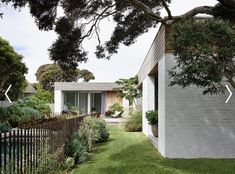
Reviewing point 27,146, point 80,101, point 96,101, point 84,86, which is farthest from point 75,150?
point 96,101

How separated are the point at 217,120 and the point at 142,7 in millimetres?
4001

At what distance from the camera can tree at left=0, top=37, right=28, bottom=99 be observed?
3600 centimetres

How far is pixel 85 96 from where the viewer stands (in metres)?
42.2

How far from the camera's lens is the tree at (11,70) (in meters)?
36.0

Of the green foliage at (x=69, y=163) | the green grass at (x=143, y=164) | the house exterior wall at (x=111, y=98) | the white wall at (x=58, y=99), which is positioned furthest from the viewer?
the house exterior wall at (x=111, y=98)

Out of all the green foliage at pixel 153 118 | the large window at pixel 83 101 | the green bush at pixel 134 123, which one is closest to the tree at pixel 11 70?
the large window at pixel 83 101

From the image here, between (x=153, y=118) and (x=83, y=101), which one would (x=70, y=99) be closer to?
(x=83, y=101)

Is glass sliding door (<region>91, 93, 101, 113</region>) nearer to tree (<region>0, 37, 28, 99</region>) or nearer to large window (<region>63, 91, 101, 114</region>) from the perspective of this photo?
large window (<region>63, 91, 101, 114</region>)

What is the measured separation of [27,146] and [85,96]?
113 feet

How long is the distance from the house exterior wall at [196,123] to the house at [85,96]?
2723cm

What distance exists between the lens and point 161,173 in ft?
33.2

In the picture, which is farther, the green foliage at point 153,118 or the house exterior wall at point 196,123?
the green foliage at point 153,118

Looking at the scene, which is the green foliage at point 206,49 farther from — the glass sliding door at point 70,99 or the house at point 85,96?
the glass sliding door at point 70,99

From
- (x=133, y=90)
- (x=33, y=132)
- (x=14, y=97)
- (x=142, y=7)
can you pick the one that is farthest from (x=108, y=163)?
(x=14, y=97)
